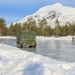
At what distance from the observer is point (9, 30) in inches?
6890

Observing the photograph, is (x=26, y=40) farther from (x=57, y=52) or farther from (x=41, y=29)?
(x=41, y=29)

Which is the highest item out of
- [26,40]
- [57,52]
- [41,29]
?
[41,29]

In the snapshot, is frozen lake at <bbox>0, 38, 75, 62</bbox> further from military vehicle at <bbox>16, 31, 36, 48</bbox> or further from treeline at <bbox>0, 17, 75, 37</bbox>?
treeline at <bbox>0, 17, 75, 37</bbox>

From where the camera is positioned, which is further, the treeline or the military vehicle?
the treeline

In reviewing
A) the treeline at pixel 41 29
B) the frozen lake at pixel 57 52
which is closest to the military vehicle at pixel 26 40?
the frozen lake at pixel 57 52

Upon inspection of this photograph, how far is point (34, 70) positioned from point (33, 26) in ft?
515

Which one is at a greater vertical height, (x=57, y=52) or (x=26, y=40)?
(x=26, y=40)

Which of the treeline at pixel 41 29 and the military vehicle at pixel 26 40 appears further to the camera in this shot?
the treeline at pixel 41 29

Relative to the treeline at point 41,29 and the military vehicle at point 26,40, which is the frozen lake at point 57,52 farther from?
the treeline at point 41,29

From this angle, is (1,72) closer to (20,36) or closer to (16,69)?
(16,69)

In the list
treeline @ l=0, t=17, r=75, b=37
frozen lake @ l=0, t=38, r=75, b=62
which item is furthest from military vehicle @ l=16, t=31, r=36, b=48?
treeline @ l=0, t=17, r=75, b=37

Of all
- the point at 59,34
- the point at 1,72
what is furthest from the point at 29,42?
the point at 59,34

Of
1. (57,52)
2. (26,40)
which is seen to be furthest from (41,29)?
(57,52)

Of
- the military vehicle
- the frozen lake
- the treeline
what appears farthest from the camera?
the treeline
